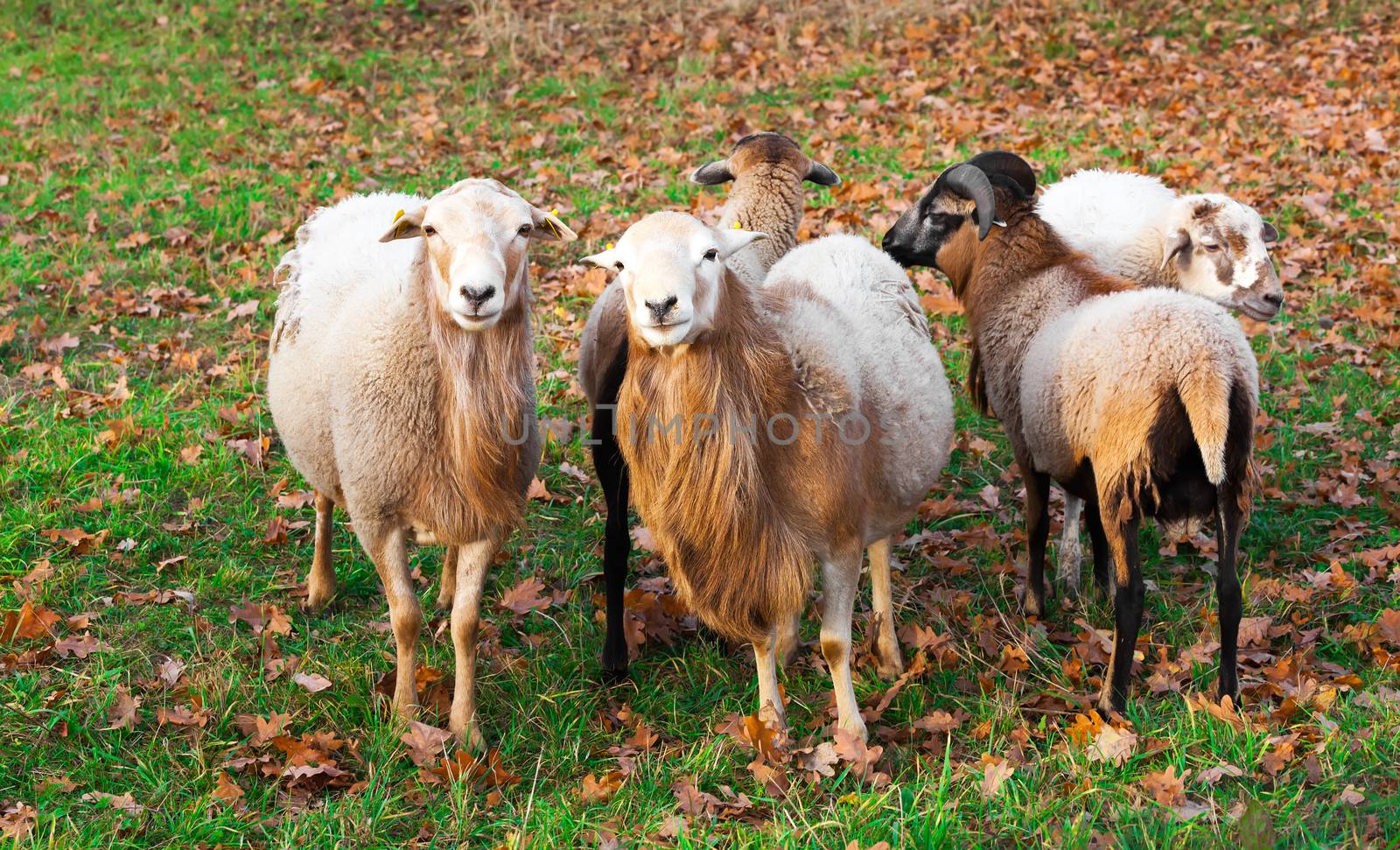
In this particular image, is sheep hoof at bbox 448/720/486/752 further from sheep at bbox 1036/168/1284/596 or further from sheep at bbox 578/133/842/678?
sheep at bbox 1036/168/1284/596

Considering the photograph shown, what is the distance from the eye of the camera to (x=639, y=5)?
15078 millimetres

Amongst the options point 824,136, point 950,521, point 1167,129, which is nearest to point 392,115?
point 824,136

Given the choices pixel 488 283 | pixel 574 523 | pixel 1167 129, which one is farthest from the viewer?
pixel 1167 129

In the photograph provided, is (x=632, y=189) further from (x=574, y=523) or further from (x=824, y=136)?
(x=574, y=523)

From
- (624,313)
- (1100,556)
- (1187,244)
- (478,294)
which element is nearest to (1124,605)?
(1100,556)

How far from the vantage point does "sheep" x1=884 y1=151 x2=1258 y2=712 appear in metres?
4.12

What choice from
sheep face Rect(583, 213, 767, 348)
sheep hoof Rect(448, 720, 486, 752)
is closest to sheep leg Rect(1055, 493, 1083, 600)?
sheep face Rect(583, 213, 767, 348)

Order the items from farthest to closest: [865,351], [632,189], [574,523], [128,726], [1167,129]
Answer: [1167,129], [632,189], [574,523], [865,351], [128,726]

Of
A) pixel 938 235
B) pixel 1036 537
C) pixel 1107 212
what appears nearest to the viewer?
pixel 1036 537

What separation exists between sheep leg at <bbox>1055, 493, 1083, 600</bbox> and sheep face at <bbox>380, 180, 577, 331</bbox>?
2.65 meters

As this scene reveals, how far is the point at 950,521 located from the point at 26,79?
12157mm

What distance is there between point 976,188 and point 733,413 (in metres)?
2.17

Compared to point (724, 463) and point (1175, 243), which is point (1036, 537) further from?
point (724, 463)

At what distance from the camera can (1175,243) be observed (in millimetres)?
5664
